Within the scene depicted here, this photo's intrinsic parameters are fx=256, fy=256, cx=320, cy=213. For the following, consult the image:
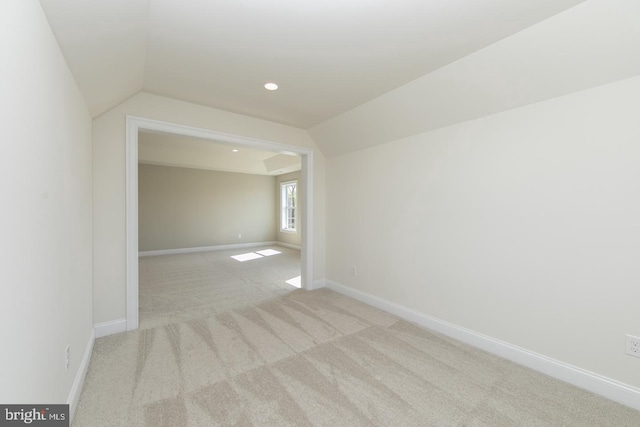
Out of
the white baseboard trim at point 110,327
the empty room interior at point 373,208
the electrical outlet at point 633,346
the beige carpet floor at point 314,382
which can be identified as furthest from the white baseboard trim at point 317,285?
the electrical outlet at point 633,346

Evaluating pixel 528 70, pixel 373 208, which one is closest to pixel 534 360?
pixel 373 208

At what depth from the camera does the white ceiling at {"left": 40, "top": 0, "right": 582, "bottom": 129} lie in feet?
4.65

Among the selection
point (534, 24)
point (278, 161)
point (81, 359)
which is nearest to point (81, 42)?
point (81, 359)

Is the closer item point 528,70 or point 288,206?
point 528,70

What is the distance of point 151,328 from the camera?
2588 millimetres

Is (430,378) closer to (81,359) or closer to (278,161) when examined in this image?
(81,359)

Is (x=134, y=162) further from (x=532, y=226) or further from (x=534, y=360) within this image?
(x=534, y=360)

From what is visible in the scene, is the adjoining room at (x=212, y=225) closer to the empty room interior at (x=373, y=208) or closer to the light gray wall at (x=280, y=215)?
the light gray wall at (x=280, y=215)

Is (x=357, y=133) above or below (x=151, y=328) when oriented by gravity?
above

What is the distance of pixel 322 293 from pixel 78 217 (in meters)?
2.80

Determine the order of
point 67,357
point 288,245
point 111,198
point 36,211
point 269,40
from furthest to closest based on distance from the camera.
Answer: point 288,245
point 111,198
point 269,40
point 67,357
point 36,211

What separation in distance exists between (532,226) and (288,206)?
6.72 m

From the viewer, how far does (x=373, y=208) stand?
3.28m

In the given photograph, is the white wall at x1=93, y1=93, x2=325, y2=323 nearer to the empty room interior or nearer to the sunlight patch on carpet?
the empty room interior
